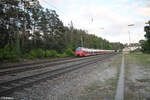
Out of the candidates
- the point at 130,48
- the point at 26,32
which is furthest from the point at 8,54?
the point at 130,48

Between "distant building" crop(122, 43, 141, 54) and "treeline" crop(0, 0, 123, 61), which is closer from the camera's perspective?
"treeline" crop(0, 0, 123, 61)

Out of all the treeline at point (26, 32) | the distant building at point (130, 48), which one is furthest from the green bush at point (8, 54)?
the distant building at point (130, 48)

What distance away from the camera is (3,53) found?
16.4 metres

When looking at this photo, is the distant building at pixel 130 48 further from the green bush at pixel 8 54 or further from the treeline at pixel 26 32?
the green bush at pixel 8 54

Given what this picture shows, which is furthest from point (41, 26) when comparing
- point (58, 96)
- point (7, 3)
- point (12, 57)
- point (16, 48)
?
point (58, 96)

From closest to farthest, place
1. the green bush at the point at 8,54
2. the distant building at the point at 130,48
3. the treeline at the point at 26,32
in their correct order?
the green bush at the point at 8,54, the treeline at the point at 26,32, the distant building at the point at 130,48

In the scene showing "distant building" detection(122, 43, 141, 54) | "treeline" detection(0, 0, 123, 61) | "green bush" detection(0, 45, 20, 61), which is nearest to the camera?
"green bush" detection(0, 45, 20, 61)

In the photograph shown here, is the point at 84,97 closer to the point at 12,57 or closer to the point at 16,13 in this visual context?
the point at 12,57

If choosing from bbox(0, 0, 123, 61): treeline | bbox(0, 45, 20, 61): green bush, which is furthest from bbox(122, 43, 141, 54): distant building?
bbox(0, 45, 20, 61): green bush

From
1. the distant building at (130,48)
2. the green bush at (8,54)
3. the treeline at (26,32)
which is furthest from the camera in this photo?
the distant building at (130,48)

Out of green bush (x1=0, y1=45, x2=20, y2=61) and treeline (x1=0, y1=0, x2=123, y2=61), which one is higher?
treeline (x1=0, y1=0, x2=123, y2=61)

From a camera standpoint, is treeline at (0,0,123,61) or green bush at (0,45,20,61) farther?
treeline at (0,0,123,61)

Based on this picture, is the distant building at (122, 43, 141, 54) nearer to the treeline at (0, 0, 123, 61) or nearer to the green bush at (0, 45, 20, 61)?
the treeline at (0, 0, 123, 61)

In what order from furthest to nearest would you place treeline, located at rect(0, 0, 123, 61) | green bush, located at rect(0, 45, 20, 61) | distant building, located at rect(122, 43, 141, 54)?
distant building, located at rect(122, 43, 141, 54) < treeline, located at rect(0, 0, 123, 61) < green bush, located at rect(0, 45, 20, 61)
